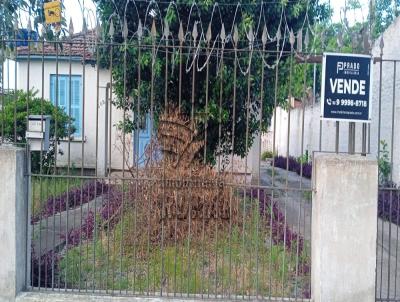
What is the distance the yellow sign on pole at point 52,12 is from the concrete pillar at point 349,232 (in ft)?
10.5

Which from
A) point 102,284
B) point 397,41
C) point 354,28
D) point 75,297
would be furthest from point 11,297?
point 397,41

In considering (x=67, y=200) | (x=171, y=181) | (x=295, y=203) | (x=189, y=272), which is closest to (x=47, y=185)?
(x=67, y=200)

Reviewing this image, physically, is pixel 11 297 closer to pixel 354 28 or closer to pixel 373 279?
pixel 373 279

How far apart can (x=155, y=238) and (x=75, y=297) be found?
2.16 metres

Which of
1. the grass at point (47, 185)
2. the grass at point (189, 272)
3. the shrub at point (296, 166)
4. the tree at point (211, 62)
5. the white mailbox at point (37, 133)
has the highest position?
the tree at point (211, 62)

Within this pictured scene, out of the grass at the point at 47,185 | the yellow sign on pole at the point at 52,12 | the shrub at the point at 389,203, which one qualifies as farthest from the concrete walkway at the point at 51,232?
the shrub at the point at 389,203

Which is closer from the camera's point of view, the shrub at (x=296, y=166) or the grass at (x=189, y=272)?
the grass at (x=189, y=272)

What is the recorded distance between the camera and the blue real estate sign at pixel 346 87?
4.73 metres

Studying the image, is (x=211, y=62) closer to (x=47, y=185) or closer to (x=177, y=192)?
(x=177, y=192)

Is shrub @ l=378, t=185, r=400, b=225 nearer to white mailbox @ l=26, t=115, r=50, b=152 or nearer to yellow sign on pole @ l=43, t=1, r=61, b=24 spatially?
white mailbox @ l=26, t=115, r=50, b=152

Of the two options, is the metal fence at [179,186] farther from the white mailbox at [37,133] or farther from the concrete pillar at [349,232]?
the concrete pillar at [349,232]

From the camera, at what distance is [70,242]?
7020 mm

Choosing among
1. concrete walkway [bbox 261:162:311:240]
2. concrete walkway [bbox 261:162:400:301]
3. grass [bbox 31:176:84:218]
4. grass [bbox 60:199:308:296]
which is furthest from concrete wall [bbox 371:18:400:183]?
grass [bbox 31:176:84:218]

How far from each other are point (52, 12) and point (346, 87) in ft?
10.4
